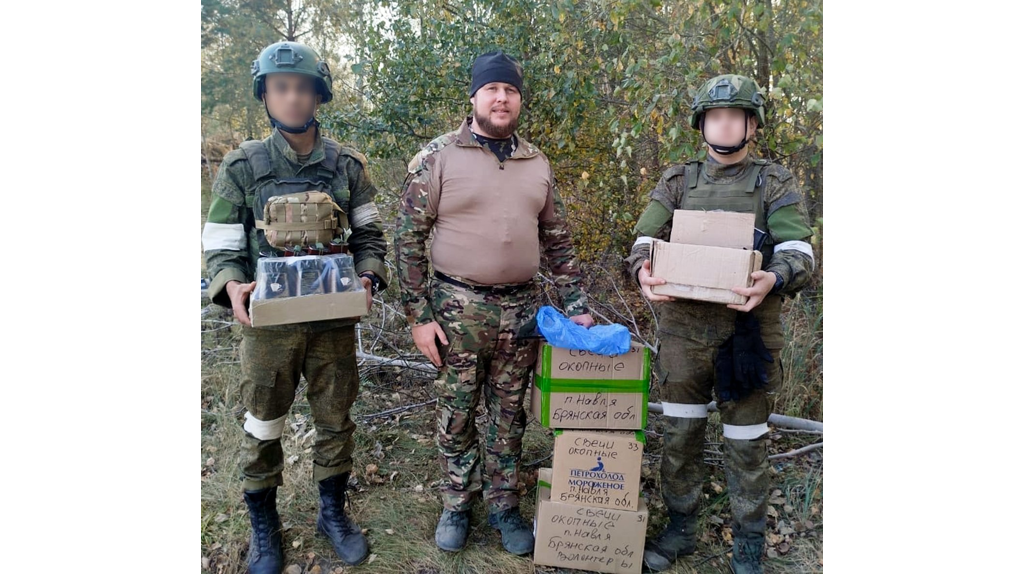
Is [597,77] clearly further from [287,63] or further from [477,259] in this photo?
[287,63]

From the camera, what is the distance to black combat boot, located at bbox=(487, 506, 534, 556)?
3.18m

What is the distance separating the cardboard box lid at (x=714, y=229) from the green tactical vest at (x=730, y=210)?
0.20 meters

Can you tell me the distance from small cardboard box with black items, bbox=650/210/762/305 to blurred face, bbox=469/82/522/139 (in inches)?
37.5

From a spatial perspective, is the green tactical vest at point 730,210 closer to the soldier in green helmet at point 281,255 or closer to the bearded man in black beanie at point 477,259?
the bearded man in black beanie at point 477,259

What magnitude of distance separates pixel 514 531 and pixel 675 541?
888 millimetres

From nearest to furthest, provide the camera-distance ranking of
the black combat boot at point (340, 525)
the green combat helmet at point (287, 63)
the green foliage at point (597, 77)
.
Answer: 1. the green combat helmet at point (287, 63)
2. the black combat boot at point (340, 525)
3. the green foliage at point (597, 77)

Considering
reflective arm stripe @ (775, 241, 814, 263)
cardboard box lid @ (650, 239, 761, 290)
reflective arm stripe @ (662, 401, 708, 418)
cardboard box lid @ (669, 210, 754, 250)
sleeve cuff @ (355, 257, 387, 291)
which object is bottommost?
reflective arm stripe @ (662, 401, 708, 418)

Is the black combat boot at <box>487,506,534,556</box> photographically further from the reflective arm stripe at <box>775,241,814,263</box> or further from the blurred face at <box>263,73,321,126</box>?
the blurred face at <box>263,73,321,126</box>

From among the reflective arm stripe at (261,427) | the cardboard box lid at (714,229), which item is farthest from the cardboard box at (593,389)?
the reflective arm stripe at (261,427)

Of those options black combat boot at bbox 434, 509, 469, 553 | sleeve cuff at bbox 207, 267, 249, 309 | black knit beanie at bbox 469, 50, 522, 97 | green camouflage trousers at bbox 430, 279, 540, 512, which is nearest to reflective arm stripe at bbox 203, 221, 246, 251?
sleeve cuff at bbox 207, 267, 249, 309

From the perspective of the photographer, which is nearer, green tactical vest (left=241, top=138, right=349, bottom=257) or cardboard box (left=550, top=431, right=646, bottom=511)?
green tactical vest (left=241, top=138, right=349, bottom=257)

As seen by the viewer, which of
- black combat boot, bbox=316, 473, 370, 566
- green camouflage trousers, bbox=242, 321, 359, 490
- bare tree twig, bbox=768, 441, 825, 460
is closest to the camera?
green camouflage trousers, bbox=242, 321, 359, 490

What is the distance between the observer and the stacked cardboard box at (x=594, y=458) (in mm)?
2941

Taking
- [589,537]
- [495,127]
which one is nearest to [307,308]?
[495,127]
